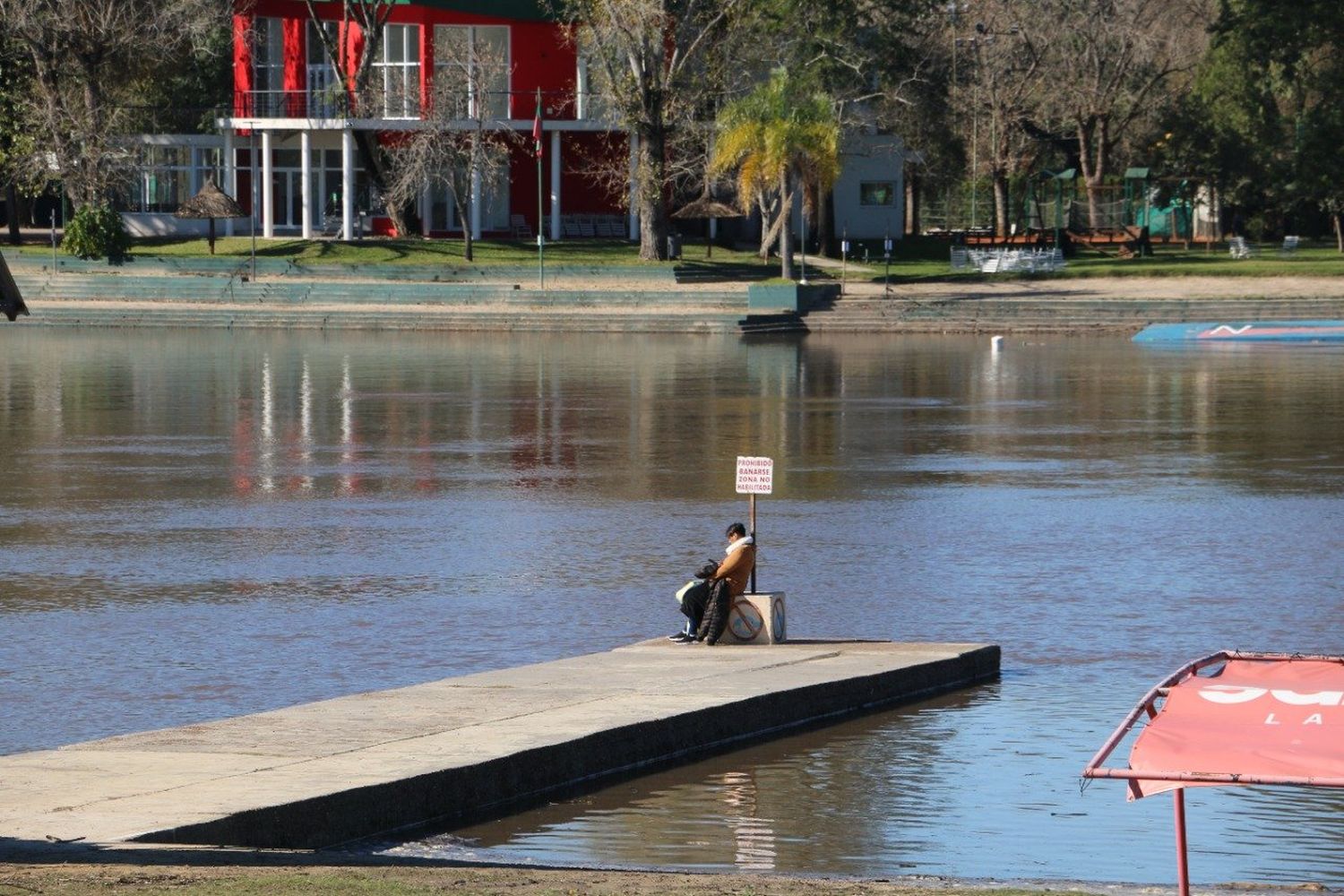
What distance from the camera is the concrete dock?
9.88 meters

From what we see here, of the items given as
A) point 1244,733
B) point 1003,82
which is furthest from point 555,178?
point 1244,733

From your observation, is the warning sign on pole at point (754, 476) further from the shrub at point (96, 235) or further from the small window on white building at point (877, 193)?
the small window on white building at point (877, 193)

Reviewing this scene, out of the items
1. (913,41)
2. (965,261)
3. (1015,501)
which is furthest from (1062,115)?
(1015,501)

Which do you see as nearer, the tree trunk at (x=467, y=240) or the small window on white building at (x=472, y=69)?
the tree trunk at (x=467, y=240)

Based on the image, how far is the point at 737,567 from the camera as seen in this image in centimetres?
1527

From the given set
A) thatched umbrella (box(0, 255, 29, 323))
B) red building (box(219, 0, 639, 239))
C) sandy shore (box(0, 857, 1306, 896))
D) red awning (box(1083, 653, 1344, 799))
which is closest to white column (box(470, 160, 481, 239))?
red building (box(219, 0, 639, 239))

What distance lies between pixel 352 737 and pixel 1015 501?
12709 millimetres

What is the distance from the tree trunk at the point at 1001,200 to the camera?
231 ft

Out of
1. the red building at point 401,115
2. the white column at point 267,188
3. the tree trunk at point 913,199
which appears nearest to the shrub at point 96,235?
the white column at point 267,188

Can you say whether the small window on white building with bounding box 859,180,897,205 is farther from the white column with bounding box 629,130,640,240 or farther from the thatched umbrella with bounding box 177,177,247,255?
the thatched umbrella with bounding box 177,177,247,255

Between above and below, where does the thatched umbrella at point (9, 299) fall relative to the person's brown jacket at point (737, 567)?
above

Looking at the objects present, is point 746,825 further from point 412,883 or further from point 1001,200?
point 1001,200

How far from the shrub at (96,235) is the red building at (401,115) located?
5.86 meters

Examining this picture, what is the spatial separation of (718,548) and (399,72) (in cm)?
4928
